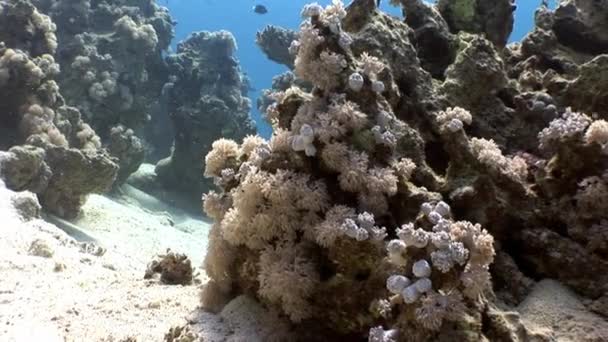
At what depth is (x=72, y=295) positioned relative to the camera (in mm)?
5008

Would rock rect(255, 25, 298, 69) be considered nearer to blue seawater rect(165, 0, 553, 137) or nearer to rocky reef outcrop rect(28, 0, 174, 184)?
rocky reef outcrop rect(28, 0, 174, 184)

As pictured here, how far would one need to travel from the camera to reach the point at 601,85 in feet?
15.5

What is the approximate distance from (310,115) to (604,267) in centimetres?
235

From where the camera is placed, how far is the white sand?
4.16 metres

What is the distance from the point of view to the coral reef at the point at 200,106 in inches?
687

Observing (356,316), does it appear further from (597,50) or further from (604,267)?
(597,50)

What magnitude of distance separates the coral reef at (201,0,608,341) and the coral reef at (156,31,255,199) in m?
12.7

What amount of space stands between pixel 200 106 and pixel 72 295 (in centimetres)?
1313

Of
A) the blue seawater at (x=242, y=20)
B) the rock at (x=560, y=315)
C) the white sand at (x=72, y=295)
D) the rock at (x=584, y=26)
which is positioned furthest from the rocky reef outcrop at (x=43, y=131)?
the blue seawater at (x=242, y=20)

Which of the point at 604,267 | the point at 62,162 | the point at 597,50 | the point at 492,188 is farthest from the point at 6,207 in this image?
the point at 597,50

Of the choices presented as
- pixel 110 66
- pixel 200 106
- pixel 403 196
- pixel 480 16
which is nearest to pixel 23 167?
pixel 403 196

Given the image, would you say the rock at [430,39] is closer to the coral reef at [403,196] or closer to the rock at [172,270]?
the coral reef at [403,196]

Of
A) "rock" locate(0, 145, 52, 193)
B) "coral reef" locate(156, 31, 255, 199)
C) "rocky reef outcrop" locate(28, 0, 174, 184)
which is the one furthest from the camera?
"coral reef" locate(156, 31, 255, 199)

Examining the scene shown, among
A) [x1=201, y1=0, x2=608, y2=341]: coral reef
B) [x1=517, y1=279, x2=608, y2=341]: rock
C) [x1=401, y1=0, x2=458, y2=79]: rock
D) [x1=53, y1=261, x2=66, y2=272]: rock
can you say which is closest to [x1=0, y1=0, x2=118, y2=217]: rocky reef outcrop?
[x1=53, y1=261, x2=66, y2=272]: rock
